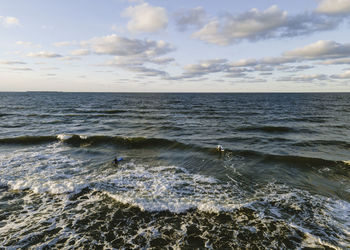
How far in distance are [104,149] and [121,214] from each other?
30.8ft

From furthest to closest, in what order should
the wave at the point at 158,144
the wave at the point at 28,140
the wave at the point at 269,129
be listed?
1. the wave at the point at 269,129
2. the wave at the point at 28,140
3. the wave at the point at 158,144

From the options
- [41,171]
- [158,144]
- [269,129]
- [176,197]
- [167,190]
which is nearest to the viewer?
[176,197]

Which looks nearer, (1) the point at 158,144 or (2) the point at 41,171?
(2) the point at 41,171

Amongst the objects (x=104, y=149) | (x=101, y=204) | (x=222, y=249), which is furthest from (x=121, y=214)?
(x=104, y=149)

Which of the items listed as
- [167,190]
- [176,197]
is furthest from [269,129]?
[176,197]

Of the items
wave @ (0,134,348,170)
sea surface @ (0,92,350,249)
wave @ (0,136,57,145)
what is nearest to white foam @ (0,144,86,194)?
sea surface @ (0,92,350,249)

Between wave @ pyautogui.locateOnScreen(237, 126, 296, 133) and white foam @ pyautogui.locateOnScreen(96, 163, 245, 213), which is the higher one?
wave @ pyautogui.locateOnScreen(237, 126, 296, 133)

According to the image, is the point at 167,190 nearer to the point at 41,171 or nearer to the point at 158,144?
the point at 41,171

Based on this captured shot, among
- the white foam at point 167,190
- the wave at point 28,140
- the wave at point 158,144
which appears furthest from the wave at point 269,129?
the wave at point 28,140

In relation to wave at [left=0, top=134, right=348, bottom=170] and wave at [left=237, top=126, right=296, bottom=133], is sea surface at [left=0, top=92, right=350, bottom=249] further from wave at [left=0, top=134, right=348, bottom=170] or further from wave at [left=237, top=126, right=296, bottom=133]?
wave at [left=237, top=126, right=296, bottom=133]

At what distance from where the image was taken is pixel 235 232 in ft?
20.6

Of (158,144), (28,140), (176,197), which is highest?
(28,140)

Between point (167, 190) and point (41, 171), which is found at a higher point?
point (41, 171)

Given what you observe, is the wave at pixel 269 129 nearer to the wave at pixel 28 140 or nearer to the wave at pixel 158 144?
the wave at pixel 158 144
